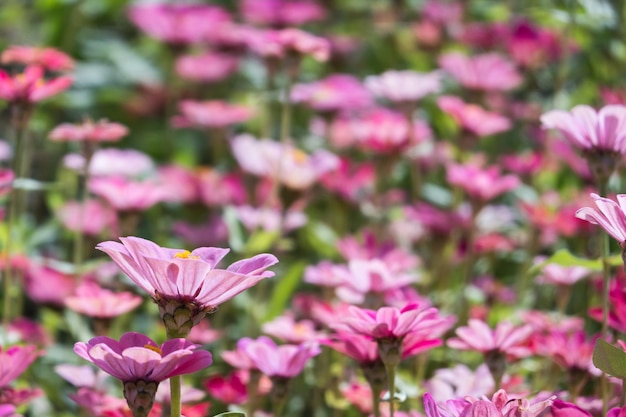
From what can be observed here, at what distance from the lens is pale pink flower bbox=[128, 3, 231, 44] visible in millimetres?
1583

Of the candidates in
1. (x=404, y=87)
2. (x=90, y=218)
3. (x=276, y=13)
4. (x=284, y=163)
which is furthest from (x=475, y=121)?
(x=276, y=13)

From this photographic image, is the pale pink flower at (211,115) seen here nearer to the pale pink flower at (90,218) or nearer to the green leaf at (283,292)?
the pale pink flower at (90,218)

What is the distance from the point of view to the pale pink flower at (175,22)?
1.58m

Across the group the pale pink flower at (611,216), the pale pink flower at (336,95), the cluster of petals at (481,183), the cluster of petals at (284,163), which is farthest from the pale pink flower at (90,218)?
the pale pink flower at (611,216)

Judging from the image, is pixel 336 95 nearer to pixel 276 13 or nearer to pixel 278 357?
pixel 276 13

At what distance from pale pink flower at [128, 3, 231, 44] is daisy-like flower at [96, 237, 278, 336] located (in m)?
1.10

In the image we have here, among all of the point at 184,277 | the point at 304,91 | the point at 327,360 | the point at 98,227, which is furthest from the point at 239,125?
the point at 184,277

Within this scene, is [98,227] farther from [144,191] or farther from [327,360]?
[327,360]

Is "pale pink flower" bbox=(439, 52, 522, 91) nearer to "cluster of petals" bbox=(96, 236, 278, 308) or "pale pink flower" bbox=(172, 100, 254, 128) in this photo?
"pale pink flower" bbox=(172, 100, 254, 128)

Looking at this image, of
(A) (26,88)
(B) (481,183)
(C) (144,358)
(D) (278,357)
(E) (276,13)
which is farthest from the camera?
(E) (276,13)

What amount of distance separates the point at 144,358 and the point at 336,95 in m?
0.97

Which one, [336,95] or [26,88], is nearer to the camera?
[26,88]

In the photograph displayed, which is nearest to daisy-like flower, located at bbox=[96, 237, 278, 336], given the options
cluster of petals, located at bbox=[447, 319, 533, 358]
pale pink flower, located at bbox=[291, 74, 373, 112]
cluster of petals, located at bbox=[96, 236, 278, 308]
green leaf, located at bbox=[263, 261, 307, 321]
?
cluster of petals, located at bbox=[96, 236, 278, 308]

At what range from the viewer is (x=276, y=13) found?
1710 millimetres
